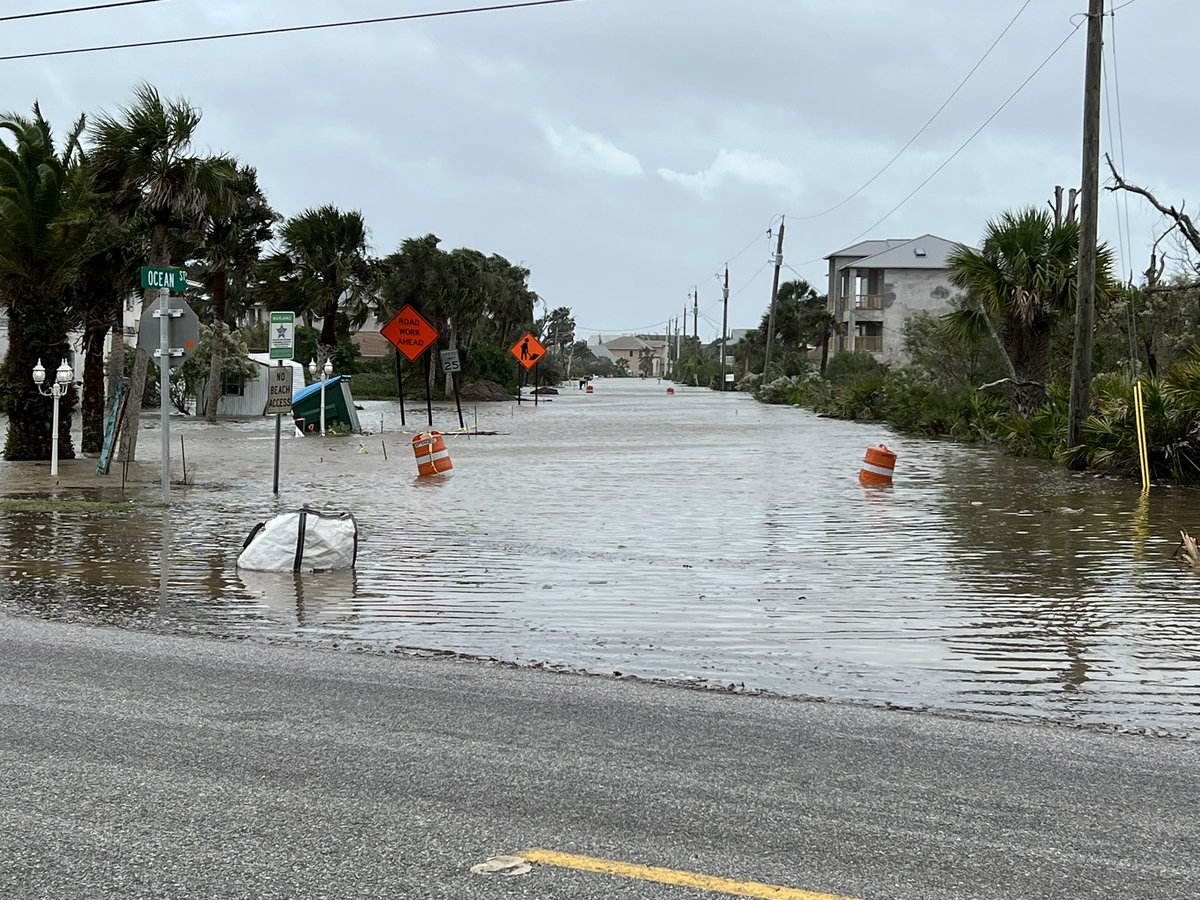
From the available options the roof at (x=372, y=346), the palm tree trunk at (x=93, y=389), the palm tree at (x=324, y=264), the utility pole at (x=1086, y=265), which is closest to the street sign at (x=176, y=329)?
the palm tree trunk at (x=93, y=389)

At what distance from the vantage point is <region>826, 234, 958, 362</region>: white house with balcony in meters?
83.1

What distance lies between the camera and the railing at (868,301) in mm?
84562

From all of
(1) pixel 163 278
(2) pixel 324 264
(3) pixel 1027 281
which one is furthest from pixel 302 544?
(2) pixel 324 264

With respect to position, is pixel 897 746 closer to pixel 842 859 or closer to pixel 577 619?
pixel 842 859

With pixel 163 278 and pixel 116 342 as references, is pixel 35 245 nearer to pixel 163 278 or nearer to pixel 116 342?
pixel 116 342

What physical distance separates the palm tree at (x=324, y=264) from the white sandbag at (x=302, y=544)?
113 ft

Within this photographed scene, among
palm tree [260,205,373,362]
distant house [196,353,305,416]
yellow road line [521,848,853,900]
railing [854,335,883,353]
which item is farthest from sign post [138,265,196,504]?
railing [854,335,883,353]

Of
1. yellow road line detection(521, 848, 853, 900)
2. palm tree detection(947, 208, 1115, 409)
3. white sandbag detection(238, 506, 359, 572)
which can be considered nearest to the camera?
yellow road line detection(521, 848, 853, 900)

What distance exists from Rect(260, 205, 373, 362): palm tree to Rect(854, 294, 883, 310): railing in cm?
4492

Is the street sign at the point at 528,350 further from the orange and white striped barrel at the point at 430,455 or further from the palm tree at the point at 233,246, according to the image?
the orange and white striped barrel at the point at 430,455

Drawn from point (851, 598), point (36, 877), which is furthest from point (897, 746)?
point (851, 598)

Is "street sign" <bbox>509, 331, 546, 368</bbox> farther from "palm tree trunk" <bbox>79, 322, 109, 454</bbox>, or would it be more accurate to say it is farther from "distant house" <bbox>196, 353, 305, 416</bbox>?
"palm tree trunk" <bbox>79, 322, 109, 454</bbox>

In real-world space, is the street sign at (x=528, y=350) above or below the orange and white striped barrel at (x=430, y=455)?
above

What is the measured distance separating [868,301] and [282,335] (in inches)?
2752
